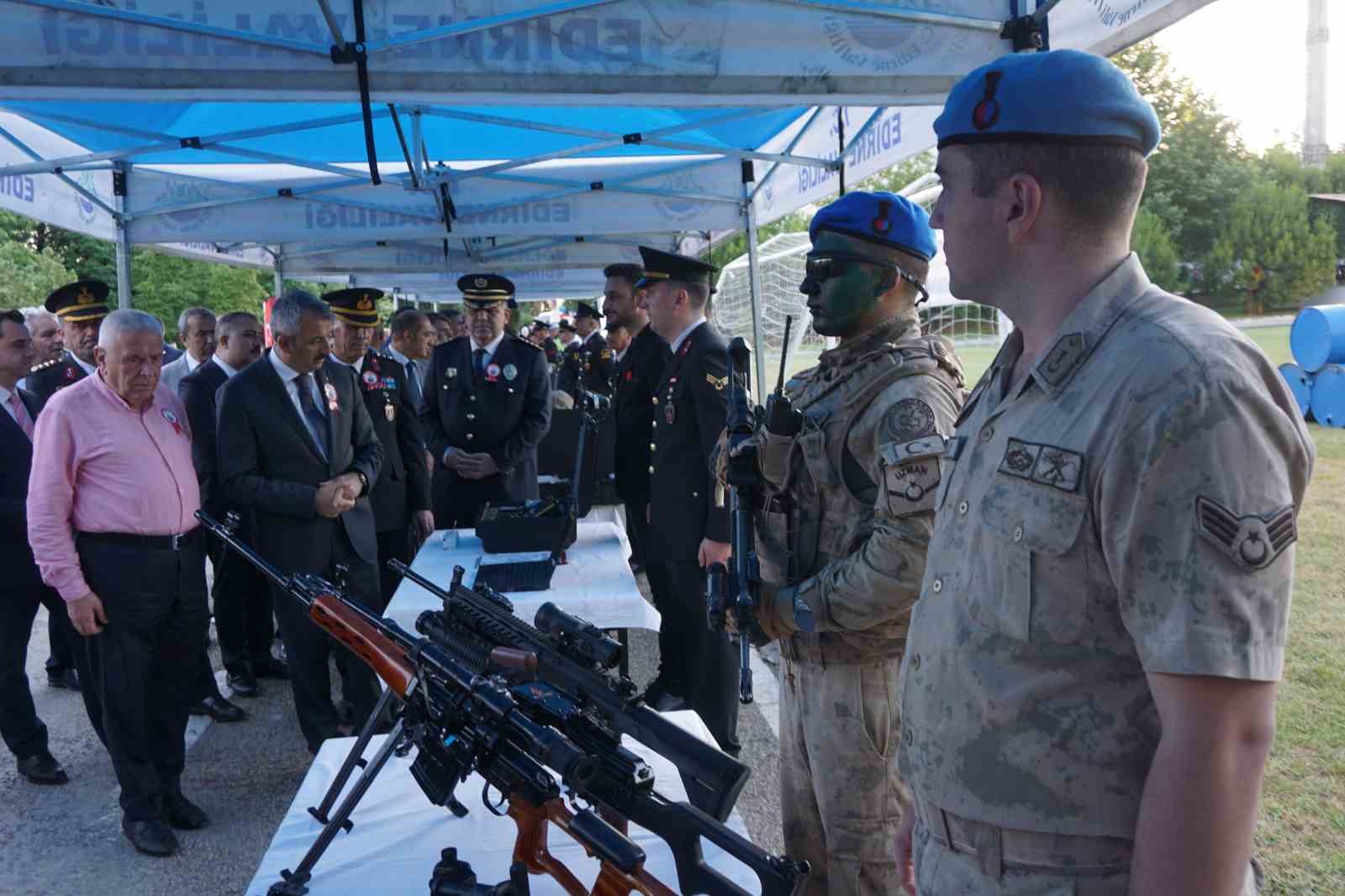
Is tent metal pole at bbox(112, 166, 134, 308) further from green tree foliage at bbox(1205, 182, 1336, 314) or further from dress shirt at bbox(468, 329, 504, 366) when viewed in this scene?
green tree foliage at bbox(1205, 182, 1336, 314)

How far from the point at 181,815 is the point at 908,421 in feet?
10.5

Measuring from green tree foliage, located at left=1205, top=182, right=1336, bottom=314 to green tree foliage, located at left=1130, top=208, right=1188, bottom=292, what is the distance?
3014 millimetres

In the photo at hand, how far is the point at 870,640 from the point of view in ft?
6.77

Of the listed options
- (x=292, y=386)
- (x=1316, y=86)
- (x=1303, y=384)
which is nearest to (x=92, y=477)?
(x=292, y=386)

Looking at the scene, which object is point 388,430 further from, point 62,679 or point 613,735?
point 613,735

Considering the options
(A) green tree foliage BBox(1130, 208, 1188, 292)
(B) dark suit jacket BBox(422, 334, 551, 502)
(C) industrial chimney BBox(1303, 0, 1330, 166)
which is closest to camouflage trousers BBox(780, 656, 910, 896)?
(B) dark suit jacket BBox(422, 334, 551, 502)

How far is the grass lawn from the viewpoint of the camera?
123 inches

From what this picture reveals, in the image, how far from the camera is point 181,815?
141 inches

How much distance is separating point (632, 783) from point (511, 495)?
13.7 feet

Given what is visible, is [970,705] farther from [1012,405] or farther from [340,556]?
[340,556]

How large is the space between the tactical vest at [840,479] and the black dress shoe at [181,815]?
2.65m

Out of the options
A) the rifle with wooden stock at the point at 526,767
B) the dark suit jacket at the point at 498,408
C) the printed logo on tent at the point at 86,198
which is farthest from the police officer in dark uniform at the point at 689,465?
the printed logo on tent at the point at 86,198

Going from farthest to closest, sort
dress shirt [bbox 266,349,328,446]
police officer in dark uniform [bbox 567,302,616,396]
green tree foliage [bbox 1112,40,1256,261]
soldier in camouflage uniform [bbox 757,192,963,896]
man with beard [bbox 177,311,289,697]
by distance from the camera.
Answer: green tree foliage [bbox 1112,40,1256,261] < police officer in dark uniform [bbox 567,302,616,396] < man with beard [bbox 177,311,289,697] < dress shirt [bbox 266,349,328,446] < soldier in camouflage uniform [bbox 757,192,963,896]

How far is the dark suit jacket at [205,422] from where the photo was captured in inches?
168
